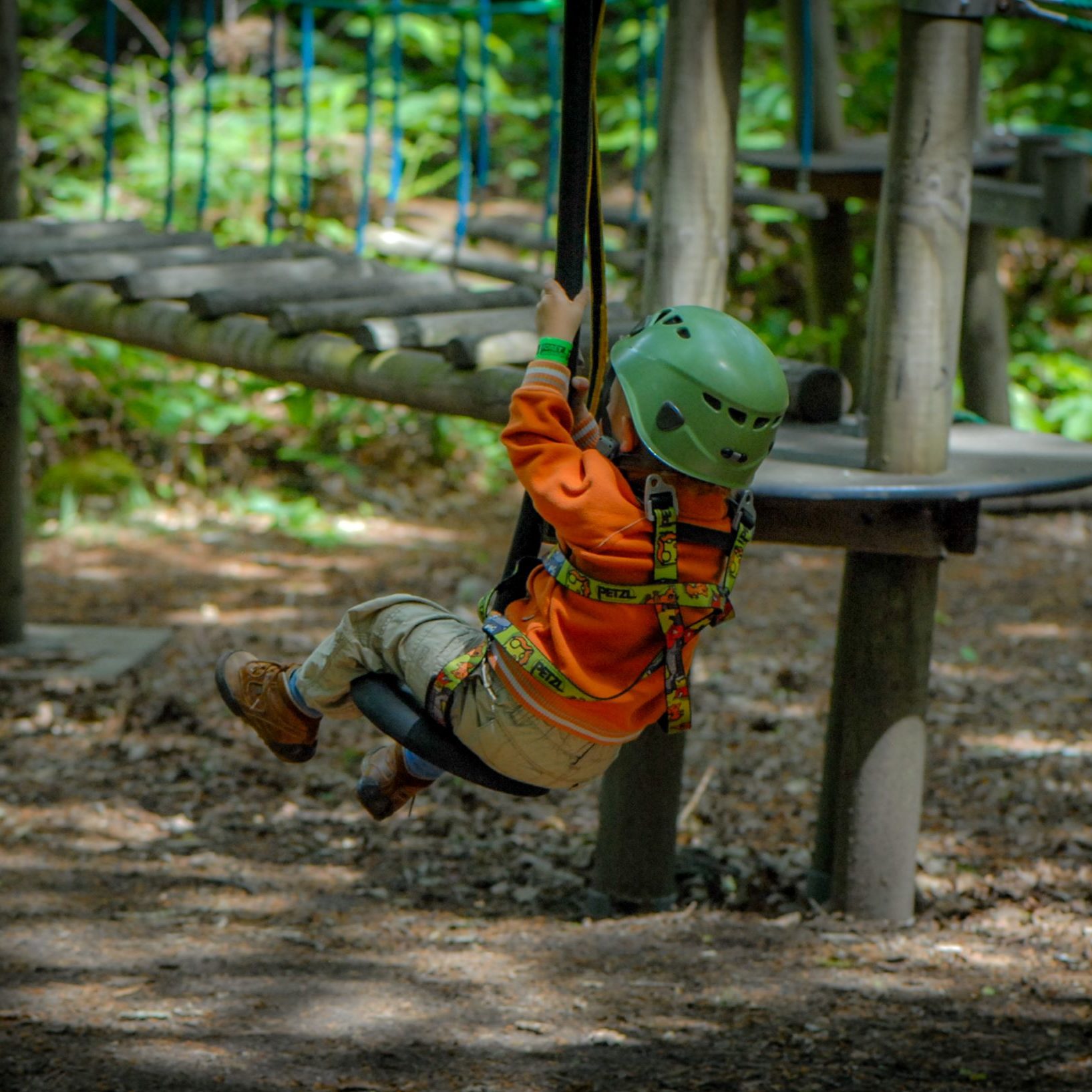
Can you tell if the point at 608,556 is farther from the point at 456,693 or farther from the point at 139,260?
the point at 139,260

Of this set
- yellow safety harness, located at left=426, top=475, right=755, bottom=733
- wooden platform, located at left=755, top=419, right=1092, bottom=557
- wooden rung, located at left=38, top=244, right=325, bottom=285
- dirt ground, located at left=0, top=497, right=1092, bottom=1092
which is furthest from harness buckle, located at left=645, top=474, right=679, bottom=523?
wooden rung, located at left=38, top=244, right=325, bottom=285

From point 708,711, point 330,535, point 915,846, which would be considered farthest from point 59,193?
point 915,846

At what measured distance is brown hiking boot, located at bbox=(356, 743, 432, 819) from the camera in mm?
3002

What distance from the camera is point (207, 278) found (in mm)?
5055

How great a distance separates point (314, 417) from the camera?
9.25 metres

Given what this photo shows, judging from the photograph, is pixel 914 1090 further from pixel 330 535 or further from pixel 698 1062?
pixel 330 535

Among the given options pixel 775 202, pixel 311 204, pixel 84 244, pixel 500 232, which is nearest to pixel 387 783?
pixel 84 244

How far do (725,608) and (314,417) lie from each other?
687 cm

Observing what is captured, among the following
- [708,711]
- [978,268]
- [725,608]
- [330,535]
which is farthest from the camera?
[330,535]

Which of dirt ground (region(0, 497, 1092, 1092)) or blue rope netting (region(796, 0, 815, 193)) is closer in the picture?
dirt ground (region(0, 497, 1092, 1092))

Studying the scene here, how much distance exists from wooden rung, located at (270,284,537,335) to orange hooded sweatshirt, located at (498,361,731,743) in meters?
1.91

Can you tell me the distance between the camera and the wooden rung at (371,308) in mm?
4434

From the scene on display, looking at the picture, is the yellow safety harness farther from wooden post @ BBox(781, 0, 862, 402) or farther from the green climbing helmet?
wooden post @ BBox(781, 0, 862, 402)

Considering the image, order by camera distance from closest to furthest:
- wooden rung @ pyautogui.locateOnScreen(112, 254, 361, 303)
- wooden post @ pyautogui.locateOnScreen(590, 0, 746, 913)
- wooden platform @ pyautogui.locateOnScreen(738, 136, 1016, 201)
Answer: wooden post @ pyautogui.locateOnScreen(590, 0, 746, 913) → wooden rung @ pyautogui.locateOnScreen(112, 254, 361, 303) → wooden platform @ pyautogui.locateOnScreen(738, 136, 1016, 201)
